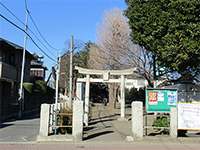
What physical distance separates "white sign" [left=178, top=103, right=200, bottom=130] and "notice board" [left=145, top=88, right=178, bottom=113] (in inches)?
46.0

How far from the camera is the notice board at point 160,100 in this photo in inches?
397

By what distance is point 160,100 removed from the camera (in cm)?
1014

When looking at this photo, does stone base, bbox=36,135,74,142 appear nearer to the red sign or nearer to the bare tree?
the red sign

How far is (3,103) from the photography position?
1691 cm

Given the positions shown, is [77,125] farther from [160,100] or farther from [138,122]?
[160,100]

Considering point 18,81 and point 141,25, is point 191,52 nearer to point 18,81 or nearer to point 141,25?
point 141,25

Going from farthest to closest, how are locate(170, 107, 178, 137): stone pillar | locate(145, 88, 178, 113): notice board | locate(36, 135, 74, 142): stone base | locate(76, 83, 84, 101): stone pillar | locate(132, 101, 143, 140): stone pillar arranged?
locate(76, 83, 84, 101): stone pillar, locate(145, 88, 178, 113): notice board, locate(170, 107, 178, 137): stone pillar, locate(132, 101, 143, 140): stone pillar, locate(36, 135, 74, 142): stone base

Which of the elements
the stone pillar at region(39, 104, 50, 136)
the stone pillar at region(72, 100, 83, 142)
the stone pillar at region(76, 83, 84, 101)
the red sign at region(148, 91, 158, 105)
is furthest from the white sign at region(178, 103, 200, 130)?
the stone pillar at region(76, 83, 84, 101)

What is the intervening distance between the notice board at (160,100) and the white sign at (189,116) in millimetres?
1168

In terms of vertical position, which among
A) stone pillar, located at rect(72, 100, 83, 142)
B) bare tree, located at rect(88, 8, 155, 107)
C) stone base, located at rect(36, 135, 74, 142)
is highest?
bare tree, located at rect(88, 8, 155, 107)

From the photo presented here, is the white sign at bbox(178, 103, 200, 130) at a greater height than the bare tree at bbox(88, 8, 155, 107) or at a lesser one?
lesser

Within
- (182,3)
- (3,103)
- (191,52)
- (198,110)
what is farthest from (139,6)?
(3,103)

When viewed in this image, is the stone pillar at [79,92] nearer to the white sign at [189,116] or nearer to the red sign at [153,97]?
the red sign at [153,97]

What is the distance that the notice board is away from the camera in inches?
397
